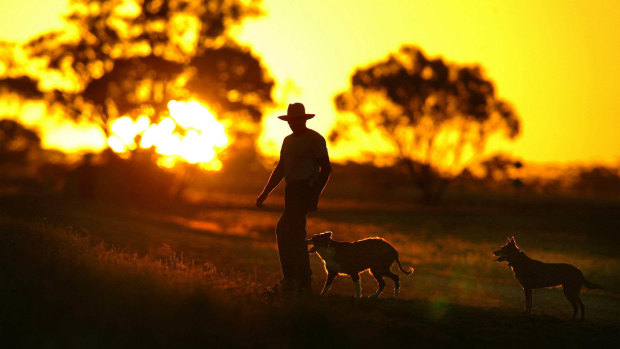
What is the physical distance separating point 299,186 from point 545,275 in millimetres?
3850

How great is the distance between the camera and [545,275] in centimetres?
1212

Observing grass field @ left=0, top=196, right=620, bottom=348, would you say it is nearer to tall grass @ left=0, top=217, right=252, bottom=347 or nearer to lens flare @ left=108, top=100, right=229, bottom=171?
tall grass @ left=0, top=217, right=252, bottom=347

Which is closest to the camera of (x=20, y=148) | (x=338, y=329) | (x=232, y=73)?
(x=338, y=329)

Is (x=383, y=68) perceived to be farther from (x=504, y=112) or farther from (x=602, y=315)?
(x=602, y=315)

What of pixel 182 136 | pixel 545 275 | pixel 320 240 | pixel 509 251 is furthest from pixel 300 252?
pixel 182 136

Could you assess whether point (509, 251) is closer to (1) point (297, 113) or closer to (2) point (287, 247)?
(2) point (287, 247)

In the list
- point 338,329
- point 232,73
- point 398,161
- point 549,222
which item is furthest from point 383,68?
point 338,329

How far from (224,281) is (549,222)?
132ft

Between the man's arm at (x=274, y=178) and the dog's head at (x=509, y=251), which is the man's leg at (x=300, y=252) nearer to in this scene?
the man's arm at (x=274, y=178)

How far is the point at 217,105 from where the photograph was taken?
2034 inches

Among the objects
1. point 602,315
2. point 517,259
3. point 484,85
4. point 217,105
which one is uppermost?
point 484,85

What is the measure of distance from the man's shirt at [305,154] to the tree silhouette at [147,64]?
4034cm

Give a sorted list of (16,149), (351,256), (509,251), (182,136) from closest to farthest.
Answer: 1. (351,256)
2. (509,251)
3. (182,136)
4. (16,149)

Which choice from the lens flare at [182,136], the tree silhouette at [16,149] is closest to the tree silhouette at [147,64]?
the lens flare at [182,136]
